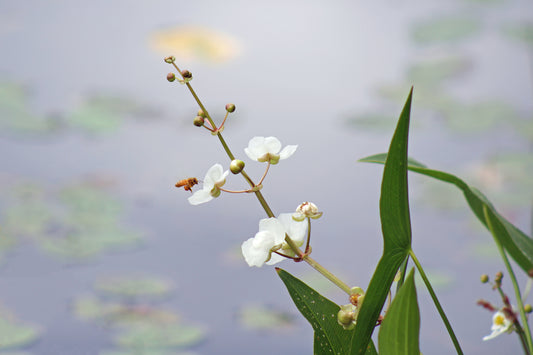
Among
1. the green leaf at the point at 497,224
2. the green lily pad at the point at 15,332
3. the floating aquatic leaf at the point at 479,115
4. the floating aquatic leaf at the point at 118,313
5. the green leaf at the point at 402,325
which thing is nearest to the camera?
the green leaf at the point at 402,325

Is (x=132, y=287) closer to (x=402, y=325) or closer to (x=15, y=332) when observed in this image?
(x=15, y=332)

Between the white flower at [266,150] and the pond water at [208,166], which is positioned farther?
the pond water at [208,166]

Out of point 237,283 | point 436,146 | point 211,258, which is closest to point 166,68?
point 211,258

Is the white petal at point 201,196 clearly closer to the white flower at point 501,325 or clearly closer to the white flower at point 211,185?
the white flower at point 211,185

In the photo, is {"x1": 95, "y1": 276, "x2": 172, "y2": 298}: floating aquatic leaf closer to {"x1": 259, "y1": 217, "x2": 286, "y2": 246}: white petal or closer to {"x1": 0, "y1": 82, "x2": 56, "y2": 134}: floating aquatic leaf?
{"x1": 0, "y1": 82, "x2": 56, "y2": 134}: floating aquatic leaf

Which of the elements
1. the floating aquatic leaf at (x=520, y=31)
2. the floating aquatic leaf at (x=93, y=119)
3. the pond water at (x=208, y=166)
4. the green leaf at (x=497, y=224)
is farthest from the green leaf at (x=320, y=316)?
the floating aquatic leaf at (x=520, y=31)

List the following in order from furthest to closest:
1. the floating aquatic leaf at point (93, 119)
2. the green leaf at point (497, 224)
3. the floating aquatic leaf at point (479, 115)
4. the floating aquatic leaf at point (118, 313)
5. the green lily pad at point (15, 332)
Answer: the floating aquatic leaf at point (479, 115) < the floating aquatic leaf at point (93, 119) < the floating aquatic leaf at point (118, 313) < the green lily pad at point (15, 332) < the green leaf at point (497, 224)

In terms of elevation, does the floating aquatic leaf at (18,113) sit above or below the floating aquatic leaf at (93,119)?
above
